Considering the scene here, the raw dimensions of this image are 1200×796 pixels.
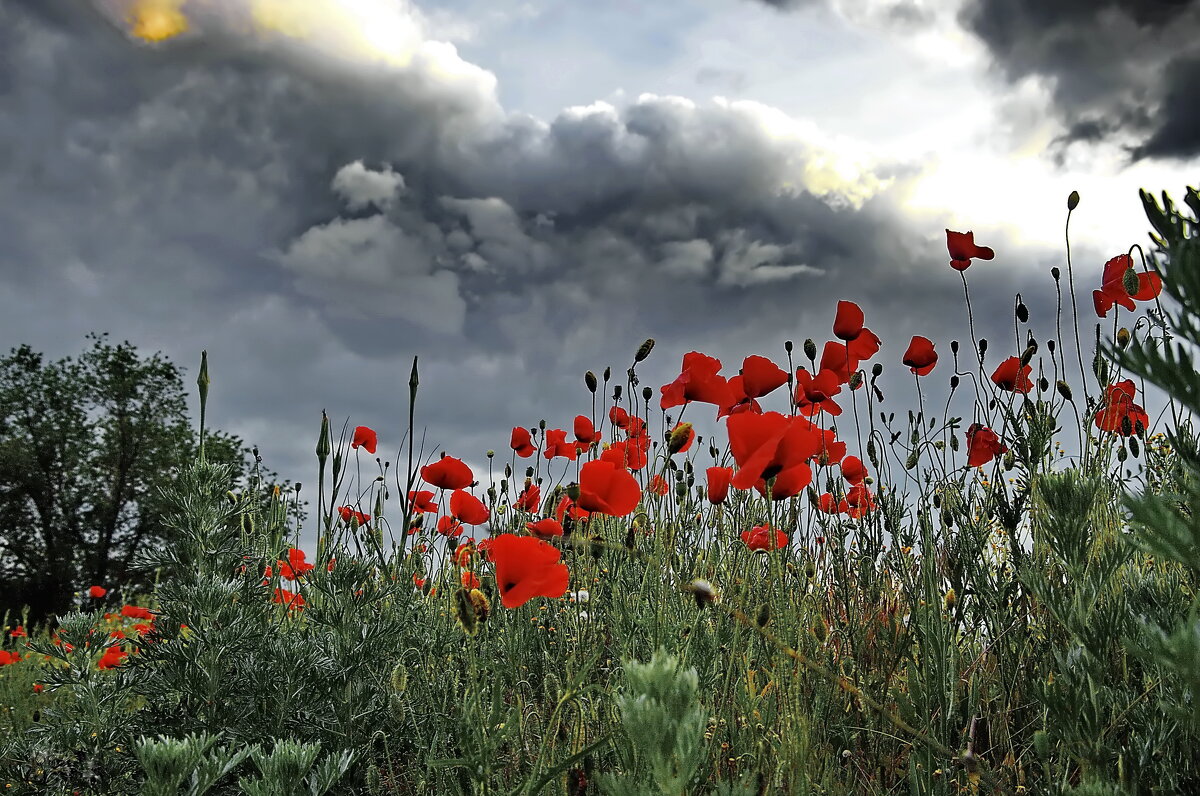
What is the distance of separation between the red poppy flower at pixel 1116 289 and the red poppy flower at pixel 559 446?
2443 millimetres

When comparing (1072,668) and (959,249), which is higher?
(959,249)

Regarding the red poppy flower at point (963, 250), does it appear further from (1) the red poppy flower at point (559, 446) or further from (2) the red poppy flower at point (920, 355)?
(1) the red poppy flower at point (559, 446)

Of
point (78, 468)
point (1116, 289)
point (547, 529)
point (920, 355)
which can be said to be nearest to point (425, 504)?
point (547, 529)

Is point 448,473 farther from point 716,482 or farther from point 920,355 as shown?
point 920,355

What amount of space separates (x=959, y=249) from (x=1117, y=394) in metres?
1.03

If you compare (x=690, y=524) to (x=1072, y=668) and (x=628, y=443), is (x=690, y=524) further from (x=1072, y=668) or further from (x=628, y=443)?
(x=1072, y=668)

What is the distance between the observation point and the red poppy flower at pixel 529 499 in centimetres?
443

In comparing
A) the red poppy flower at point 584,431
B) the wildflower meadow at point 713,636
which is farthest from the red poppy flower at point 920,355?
the red poppy flower at point 584,431

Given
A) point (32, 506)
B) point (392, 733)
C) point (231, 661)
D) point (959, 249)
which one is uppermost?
point (32, 506)

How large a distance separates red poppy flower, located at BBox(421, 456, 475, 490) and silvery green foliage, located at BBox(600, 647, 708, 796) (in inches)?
98.3

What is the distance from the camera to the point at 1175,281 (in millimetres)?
1121

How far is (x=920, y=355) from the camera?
3.87m

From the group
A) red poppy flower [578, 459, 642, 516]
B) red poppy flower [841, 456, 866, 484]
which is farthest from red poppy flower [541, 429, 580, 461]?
red poppy flower [578, 459, 642, 516]

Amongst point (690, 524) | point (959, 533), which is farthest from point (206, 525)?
point (959, 533)
